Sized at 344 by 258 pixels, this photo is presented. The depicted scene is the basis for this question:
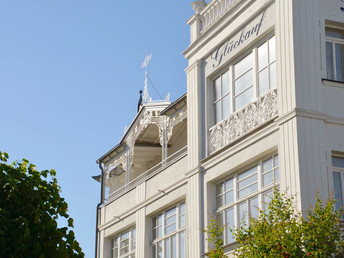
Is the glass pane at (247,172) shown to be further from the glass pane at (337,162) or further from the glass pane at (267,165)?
the glass pane at (337,162)

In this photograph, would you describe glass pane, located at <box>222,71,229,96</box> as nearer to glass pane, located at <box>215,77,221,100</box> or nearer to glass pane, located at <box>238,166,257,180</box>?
glass pane, located at <box>215,77,221,100</box>

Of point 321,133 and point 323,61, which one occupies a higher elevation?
point 323,61

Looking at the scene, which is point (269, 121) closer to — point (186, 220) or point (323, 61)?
point (323, 61)

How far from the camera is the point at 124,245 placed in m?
29.9

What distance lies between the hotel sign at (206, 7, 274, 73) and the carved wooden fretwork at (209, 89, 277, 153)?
1.76 meters

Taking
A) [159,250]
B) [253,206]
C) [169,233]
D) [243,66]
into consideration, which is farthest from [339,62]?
[159,250]

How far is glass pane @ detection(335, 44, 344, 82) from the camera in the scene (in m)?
22.3

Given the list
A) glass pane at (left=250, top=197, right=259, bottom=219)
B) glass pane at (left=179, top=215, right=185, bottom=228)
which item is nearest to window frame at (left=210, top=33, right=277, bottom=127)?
glass pane at (left=250, top=197, right=259, bottom=219)

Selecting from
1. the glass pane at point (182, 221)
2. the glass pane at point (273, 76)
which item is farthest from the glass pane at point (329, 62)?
the glass pane at point (182, 221)

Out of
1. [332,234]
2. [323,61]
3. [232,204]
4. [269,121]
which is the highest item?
[323,61]

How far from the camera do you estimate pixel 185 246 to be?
2544 centimetres

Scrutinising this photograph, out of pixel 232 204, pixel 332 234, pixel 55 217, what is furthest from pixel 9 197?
pixel 232 204

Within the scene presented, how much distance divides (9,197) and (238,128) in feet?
26.6

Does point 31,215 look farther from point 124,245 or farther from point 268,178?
point 124,245
